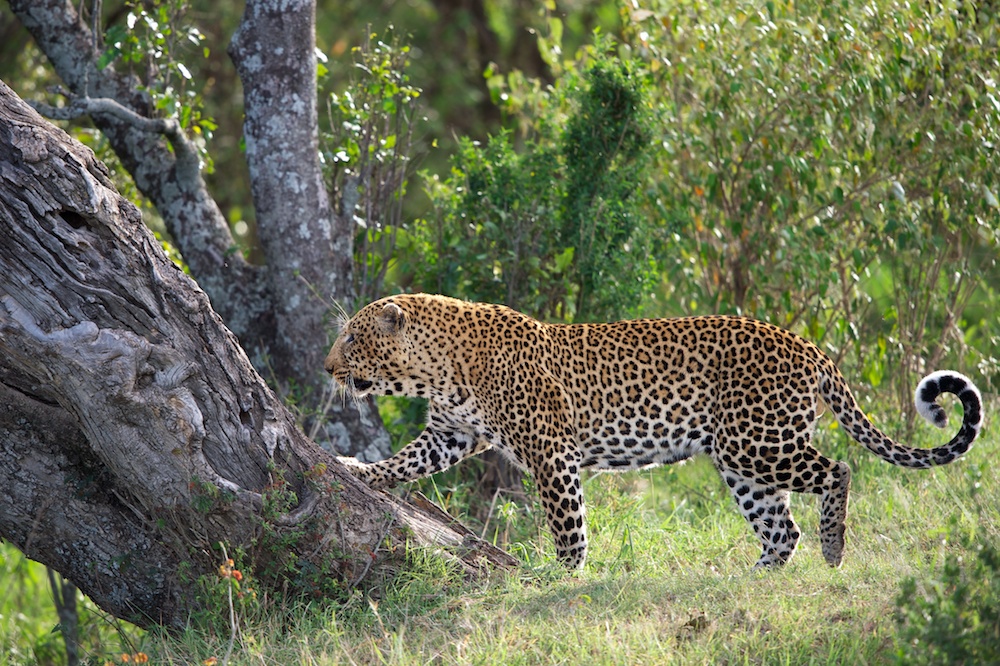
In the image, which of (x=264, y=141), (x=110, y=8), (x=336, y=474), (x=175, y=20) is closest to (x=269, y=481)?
(x=336, y=474)

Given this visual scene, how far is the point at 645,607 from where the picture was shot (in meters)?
5.62

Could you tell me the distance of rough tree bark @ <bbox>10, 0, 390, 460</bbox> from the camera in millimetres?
8094

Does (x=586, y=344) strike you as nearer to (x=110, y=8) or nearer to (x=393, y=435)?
(x=393, y=435)

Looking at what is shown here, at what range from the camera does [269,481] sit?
5734 millimetres

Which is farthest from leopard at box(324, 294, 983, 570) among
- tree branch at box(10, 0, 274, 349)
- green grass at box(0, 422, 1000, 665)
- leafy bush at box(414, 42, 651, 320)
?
tree branch at box(10, 0, 274, 349)

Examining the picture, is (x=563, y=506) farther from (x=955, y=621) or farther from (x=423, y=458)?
(x=955, y=621)

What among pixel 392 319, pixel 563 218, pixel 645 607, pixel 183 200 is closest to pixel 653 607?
pixel 645 607

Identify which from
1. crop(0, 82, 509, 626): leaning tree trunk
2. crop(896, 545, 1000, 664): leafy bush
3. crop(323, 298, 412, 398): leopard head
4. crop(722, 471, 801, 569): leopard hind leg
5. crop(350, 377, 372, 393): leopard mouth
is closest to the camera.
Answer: crop(896, 545, 1000, 664): leafy bush

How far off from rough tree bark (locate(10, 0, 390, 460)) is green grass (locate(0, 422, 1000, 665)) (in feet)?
6.16

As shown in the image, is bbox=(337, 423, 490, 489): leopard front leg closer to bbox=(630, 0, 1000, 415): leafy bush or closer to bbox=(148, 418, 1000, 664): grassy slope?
bbox=(148, 418, 1000, 664): grassy slope

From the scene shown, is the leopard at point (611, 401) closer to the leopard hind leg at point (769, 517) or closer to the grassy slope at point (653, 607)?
the leopard hind leg at point (769, 517)

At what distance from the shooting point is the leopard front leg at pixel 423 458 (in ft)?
22.4

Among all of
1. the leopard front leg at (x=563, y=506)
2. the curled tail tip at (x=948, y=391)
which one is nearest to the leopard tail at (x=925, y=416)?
the curled tail tip at (x=948, y=391)

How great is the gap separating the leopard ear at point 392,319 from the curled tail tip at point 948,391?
2.89m
